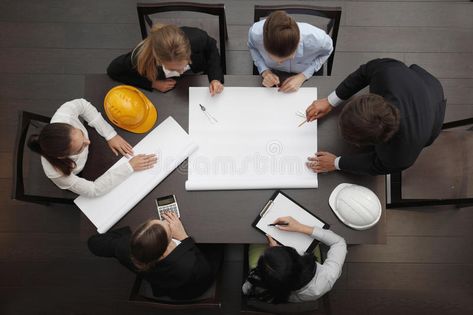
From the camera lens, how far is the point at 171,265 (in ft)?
4.54

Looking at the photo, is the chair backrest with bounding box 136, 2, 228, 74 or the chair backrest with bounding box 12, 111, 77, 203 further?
the chair backrest with bounding box 136, 2, 228, 74

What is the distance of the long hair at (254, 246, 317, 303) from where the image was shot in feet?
4.23

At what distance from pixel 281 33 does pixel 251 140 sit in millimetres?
454

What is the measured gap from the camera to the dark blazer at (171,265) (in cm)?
139

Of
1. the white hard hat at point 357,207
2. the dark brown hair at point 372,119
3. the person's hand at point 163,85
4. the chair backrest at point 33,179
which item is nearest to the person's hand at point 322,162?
the white hard hat at point 357,207

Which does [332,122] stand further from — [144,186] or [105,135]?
[105,135]

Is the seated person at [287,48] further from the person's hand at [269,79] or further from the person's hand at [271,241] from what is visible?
the person's hand at [271,241]

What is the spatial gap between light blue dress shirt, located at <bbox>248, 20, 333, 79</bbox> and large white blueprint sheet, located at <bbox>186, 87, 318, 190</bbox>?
0.15 meters

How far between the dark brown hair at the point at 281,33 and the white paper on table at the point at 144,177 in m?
0.53

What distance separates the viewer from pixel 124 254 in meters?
1.42

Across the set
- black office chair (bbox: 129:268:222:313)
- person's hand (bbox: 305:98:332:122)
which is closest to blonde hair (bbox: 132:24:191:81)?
person's hand (bbox: 305:98:332:122)

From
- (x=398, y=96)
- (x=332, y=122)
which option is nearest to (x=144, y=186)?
(x=332, y=122)

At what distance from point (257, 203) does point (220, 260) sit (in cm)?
44

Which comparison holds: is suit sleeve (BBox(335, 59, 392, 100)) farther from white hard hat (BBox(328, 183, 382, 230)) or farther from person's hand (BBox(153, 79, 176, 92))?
person's hand (BBox(153, 79, 176, 92))
